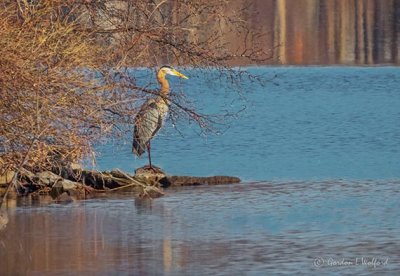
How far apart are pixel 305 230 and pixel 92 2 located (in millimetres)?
3661

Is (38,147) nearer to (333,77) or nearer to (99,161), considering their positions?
(99,161)

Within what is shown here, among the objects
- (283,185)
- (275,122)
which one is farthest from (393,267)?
(275,122)

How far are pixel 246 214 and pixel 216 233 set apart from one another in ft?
3.84

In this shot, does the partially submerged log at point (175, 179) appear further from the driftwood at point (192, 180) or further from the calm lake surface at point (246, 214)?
the calm lake surface at point (246, 214)

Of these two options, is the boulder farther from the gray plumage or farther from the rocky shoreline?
the gray plumage

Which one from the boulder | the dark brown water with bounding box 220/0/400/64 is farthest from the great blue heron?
the dark brown water with bounding box 220/0/400/64

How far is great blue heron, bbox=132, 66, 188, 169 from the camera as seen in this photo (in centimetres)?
1345

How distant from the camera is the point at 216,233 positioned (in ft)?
35.0

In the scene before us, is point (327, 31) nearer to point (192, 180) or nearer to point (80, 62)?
point (192, 180)

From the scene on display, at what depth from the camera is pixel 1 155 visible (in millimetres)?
11734

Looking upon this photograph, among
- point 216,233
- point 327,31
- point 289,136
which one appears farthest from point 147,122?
point 327,31

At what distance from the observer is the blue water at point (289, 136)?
15.8 meters

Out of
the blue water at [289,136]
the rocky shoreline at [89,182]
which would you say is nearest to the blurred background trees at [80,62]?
the rocky shoreline at [89,182]

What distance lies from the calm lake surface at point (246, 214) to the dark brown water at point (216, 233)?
0.01m
